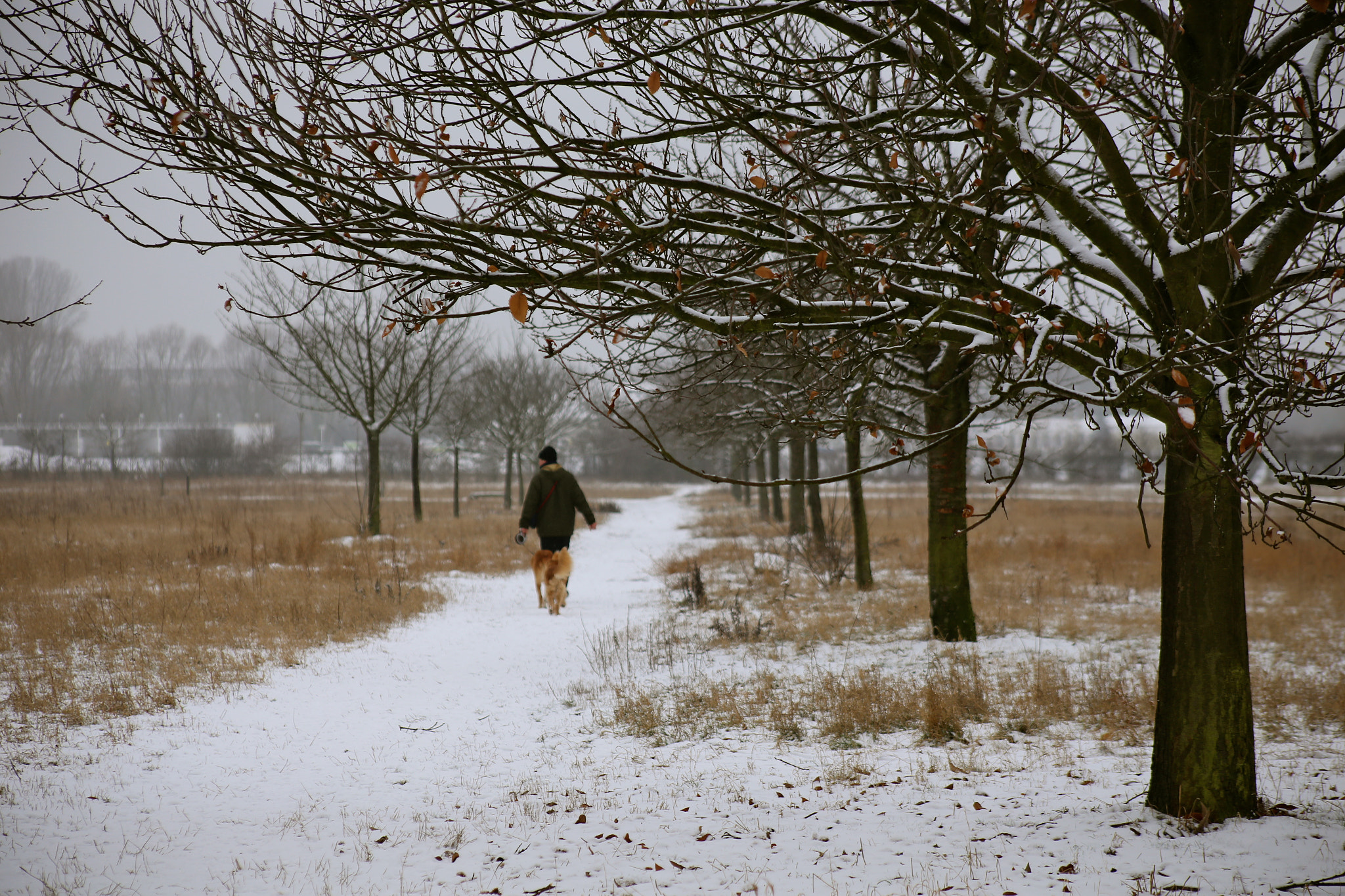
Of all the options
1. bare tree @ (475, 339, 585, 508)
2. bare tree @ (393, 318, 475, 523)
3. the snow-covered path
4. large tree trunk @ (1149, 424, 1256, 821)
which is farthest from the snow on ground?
bare tree @ (475, 339, 585, 508)

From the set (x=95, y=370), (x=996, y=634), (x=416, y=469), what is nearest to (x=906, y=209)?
(x=996, y=634)

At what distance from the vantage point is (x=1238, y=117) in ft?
10.1

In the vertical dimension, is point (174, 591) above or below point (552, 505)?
below

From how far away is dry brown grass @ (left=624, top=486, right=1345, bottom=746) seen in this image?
16.4ft

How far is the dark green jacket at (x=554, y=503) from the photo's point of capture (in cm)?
882

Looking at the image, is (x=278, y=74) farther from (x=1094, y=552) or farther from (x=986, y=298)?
(x=1094, y=552)

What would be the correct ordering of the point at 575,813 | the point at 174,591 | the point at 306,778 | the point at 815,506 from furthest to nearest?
the point at 815,506
the point at 174,591
the point at 306,778
the point at 575,813

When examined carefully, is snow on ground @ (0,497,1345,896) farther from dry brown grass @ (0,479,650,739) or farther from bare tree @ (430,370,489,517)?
bare tree @ (430,370,489,517)

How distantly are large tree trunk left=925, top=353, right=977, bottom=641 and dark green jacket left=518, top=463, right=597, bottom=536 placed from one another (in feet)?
13.0

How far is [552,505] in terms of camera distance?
8938 millimetres

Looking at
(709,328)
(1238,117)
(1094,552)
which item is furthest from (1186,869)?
(1094,552)

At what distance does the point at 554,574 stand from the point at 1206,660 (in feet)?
23.1

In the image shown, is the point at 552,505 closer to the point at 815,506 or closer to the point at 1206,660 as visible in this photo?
the point at 815,506

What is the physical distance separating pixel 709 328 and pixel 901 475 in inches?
2370
